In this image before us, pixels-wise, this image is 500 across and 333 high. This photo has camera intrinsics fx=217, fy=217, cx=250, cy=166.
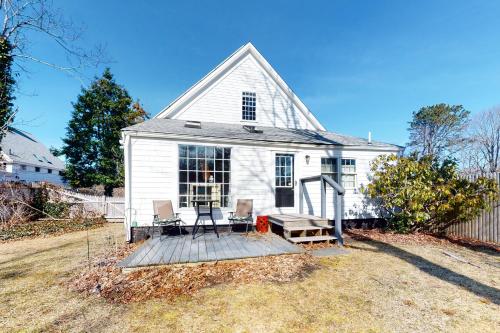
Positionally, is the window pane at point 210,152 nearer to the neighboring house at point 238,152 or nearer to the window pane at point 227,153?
the neighboring house at point 238,152

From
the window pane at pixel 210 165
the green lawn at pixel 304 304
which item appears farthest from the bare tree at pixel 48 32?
the green lawn at pixel 304 304

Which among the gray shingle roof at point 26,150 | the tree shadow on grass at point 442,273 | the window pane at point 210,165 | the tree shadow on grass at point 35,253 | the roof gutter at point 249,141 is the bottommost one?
the tree shadow on grass at point 35,253

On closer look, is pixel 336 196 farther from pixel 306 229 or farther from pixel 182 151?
pixel 182 151

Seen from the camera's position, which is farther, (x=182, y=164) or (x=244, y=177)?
(x=244, y=177)

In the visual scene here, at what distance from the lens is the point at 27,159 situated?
1003 inches

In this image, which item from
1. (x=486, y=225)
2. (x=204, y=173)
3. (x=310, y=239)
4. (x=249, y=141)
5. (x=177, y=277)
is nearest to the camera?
(x=177, y=277)

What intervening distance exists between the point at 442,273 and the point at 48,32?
536 inches

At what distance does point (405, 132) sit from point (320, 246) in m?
33.9

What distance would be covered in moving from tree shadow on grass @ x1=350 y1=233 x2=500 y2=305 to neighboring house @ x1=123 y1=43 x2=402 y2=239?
2.64 m

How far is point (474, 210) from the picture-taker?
718 cm

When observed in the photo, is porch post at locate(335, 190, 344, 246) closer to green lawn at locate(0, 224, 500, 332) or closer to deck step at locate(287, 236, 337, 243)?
deck step at locate(287, 236, 337, 243)

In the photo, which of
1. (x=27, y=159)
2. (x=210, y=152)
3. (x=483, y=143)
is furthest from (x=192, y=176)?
(x=483, y=143)

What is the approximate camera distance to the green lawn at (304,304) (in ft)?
9.50

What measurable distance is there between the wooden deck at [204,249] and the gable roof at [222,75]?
6.21m
